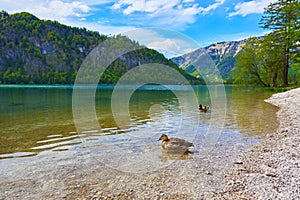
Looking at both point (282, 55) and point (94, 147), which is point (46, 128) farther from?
point (282, 55)

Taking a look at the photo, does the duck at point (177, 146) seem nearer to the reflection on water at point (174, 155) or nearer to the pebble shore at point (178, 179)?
the reflection on water at point (174, 155)

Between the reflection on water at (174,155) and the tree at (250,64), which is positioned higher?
the tree at (250,64)

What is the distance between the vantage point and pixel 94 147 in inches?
440

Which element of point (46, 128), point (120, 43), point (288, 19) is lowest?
point (46, 128)

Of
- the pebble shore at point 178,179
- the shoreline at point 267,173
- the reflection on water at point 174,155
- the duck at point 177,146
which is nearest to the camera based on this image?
the shoreline at point 267,173

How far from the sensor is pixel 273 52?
52969 mm

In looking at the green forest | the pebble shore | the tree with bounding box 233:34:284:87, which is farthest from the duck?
the tree with bounding box 233:34:284:87

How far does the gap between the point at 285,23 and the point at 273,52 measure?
22.9ft

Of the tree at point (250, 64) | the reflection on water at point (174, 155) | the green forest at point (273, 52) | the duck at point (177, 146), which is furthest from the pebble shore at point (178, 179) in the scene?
the tree at point (250, 64)

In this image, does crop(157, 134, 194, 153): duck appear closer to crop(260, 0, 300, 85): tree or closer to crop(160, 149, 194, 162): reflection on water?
crop(160, 149, 194, 162): reflection on water

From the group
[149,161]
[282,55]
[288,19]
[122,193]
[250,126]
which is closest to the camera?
[122,193]

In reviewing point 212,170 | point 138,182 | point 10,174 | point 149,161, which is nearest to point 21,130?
point 10,174

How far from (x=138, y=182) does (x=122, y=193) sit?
2.83 ft

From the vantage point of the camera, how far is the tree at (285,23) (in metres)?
45.9
